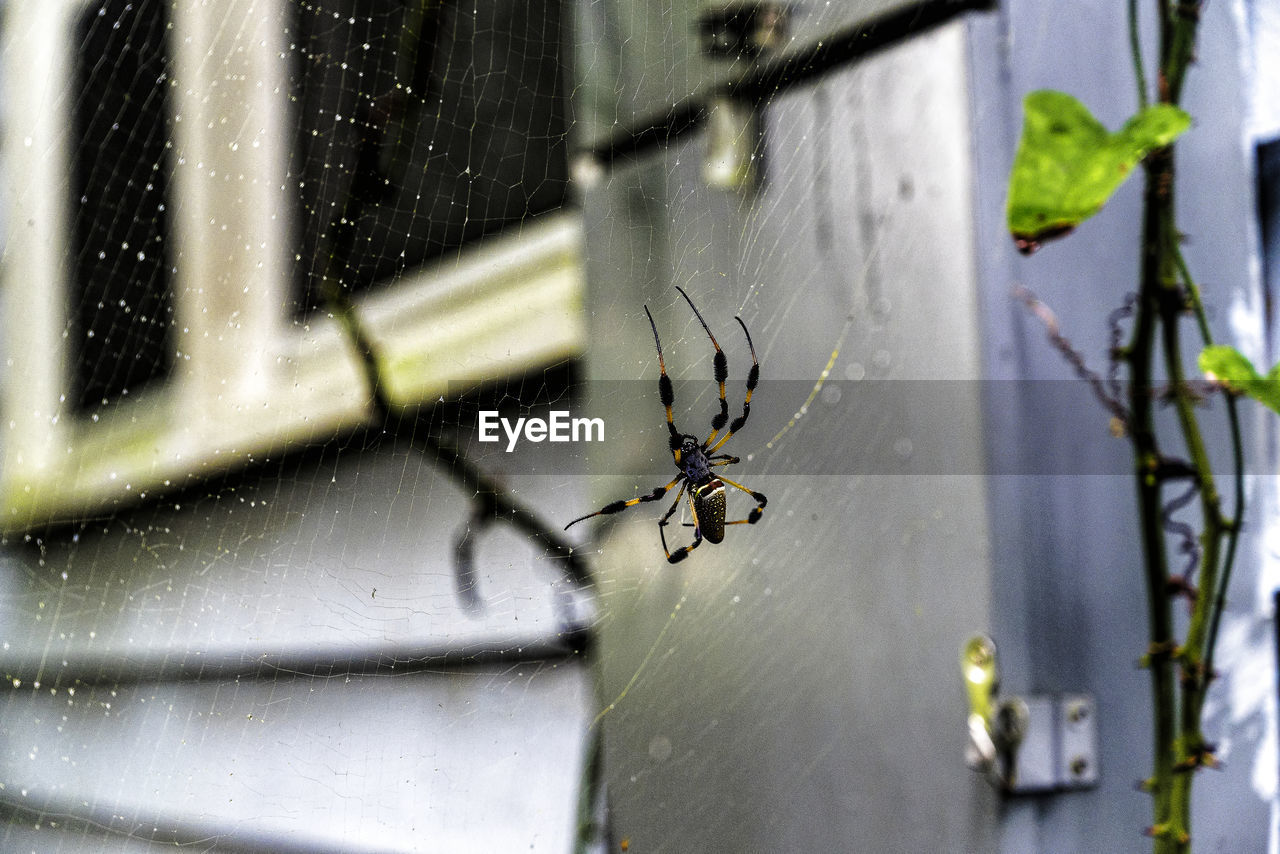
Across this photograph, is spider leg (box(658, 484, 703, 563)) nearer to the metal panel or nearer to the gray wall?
the metal panel

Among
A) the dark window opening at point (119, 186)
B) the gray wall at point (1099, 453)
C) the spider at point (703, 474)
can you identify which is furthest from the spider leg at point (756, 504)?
the dark window opening at point (119, 186)

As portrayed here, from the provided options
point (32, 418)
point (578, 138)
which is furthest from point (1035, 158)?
point (32, 418)

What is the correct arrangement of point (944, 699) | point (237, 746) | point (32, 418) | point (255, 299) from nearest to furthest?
point (237, 746) → point (944, 699) → point (255, 299) → point (32, 418)

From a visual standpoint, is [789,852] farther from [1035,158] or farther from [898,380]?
[1035,158]

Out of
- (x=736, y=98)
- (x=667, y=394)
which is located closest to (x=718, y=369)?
(x=667, y=394)

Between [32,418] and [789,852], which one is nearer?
[789,852]
